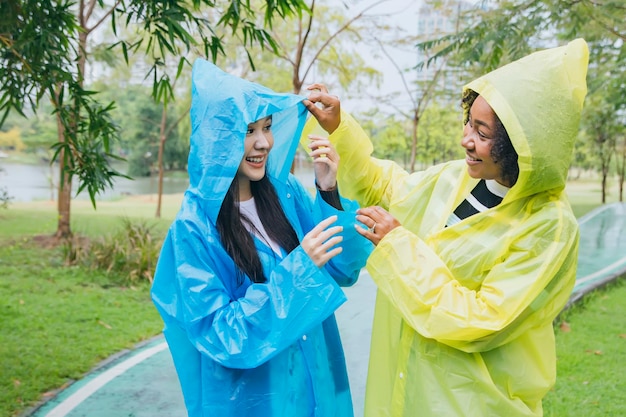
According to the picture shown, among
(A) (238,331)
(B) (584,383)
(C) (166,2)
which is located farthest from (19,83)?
(B) (584,383)

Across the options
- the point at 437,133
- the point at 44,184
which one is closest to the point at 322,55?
the point at 437,133

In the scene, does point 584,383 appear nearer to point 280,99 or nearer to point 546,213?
point 546,213

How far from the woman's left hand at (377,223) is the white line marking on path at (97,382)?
8.88 ft

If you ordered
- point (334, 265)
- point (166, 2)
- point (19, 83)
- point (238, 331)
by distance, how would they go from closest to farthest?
point (238, 331)
point (334, 265)
point (166, 2)
point (19, 83)

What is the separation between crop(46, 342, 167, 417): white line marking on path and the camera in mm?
3814

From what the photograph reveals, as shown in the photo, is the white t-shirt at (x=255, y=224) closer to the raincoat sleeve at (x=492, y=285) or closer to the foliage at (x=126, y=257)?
the raincoat sleeve at (x=492, y=285)

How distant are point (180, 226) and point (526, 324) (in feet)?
3.50

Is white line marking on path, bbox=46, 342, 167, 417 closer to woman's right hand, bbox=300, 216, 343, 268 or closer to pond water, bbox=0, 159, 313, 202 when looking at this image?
woman's right hand, bbox=300, 216, 343, 268

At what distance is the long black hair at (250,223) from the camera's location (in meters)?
2.03

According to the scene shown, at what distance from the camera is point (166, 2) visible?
329cm

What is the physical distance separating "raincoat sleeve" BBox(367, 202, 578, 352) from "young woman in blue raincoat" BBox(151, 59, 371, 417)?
21cm

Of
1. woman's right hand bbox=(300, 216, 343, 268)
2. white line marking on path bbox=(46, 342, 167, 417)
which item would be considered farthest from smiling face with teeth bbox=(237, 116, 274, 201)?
white line marking on path bbox=(46, 342, 167, 417)

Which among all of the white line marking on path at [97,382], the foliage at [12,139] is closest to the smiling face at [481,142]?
the white line marking on path at [97,382]

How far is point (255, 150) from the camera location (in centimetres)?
212
